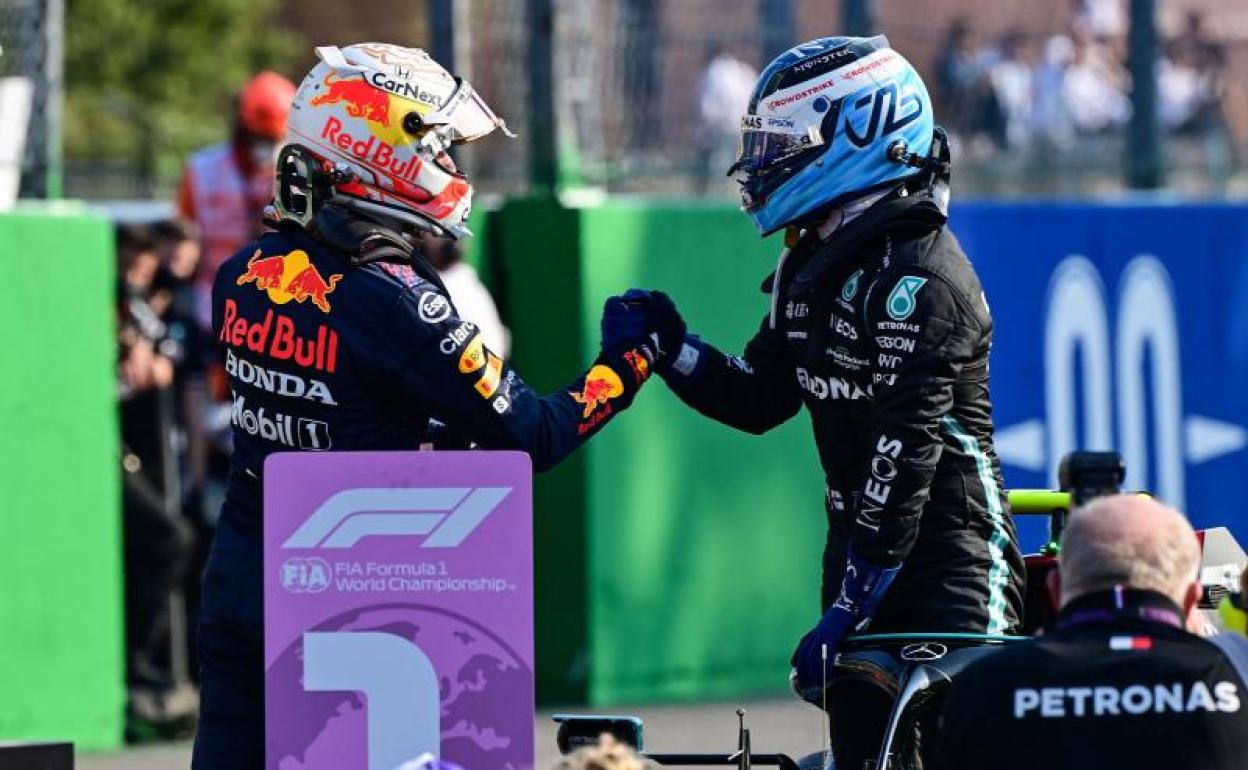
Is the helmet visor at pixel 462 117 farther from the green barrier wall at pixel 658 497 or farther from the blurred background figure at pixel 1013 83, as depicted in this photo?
the blurred background figure at pixel 1013 83

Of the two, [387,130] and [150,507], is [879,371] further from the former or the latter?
[150,507]

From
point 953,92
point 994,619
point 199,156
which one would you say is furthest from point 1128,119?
point 994,619

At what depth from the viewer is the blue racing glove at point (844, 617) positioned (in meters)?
5.20

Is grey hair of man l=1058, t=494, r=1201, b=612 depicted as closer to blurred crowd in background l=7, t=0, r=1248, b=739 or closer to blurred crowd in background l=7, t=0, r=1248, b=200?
blurred crowd in background l=7, t=0, r=1248, b=739

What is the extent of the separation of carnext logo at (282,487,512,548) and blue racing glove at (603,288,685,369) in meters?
0.99

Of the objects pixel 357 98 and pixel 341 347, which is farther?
pixel 357 98

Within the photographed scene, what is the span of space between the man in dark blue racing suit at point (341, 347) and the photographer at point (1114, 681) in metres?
1.43

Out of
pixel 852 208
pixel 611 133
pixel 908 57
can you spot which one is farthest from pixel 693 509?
pixel 852 208

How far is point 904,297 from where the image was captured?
5.28m

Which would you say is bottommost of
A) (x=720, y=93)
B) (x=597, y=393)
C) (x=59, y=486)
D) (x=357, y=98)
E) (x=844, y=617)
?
(x=844, y=617)

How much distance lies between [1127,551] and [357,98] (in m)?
2.06

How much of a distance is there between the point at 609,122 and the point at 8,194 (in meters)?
2.32

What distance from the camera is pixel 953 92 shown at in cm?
1045

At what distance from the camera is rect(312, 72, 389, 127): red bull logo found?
17.6 ft
